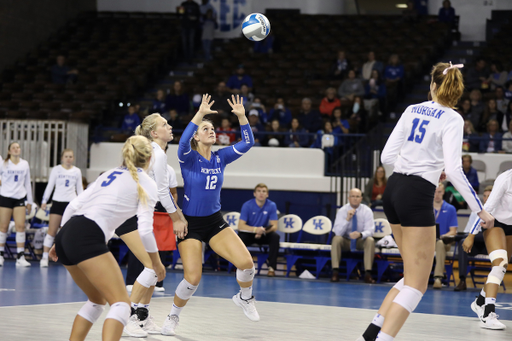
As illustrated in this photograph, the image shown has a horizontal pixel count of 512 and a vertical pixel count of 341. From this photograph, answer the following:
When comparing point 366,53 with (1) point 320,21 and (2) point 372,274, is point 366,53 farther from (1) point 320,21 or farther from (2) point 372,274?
(2) point 372,274

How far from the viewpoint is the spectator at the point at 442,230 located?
380 inches

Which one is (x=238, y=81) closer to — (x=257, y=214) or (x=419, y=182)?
(x=257, y=214)

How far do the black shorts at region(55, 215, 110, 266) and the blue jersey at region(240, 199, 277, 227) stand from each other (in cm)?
686

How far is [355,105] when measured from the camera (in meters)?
14.3

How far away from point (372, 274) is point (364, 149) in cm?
292

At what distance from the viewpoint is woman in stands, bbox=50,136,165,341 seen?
3.85 metres

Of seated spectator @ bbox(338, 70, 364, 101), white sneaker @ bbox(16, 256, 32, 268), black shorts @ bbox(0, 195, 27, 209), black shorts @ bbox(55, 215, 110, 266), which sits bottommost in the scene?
white sneaker @ bbox(16, 256, 32, 268)

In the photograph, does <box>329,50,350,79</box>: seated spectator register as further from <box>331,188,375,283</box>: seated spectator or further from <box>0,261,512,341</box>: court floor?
<box>0,261,512,341</box>: court floor

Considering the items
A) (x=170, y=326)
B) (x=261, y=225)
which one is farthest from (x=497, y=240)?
(x=261, y=225)

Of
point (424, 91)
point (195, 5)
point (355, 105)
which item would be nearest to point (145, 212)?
point (355, 105)

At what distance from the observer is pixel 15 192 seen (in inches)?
424

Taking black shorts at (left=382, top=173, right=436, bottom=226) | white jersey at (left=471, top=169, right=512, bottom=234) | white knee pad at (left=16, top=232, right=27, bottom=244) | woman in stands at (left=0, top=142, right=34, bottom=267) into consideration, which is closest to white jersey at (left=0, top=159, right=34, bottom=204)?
woman in stands at (left=0, top=142, right=34, bottom=267)

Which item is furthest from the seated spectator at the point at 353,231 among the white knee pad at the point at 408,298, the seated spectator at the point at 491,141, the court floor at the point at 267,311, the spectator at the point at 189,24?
the spectator at the point at 189,24

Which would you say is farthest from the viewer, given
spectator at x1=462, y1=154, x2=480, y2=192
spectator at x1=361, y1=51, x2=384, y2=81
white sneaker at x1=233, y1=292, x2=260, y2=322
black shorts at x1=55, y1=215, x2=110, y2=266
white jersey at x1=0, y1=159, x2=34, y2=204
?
spectator at x1=361, y1=51, x2=384, y2=81
